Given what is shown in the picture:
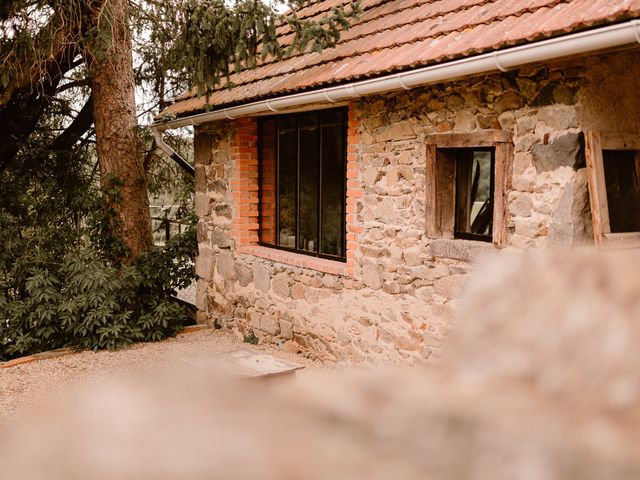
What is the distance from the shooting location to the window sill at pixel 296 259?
6.38 m

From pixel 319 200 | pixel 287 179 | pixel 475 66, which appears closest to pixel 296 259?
pixel 319 200

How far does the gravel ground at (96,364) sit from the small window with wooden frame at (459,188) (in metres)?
1.83

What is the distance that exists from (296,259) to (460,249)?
229cm

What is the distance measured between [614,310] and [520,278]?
0.19 m

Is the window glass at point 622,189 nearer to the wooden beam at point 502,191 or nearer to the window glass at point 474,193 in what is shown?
the wooden beam at point 502,191

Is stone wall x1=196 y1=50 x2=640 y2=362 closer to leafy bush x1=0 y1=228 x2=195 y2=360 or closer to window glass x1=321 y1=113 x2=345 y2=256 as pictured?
window glass x1=321 y1=113 x2=345 y2=256

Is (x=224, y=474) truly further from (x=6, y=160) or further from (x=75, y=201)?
(x=6, y=160)

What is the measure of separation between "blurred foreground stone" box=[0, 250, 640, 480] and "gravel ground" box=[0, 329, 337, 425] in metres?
4.86

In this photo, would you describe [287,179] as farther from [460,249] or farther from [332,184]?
[460,249]

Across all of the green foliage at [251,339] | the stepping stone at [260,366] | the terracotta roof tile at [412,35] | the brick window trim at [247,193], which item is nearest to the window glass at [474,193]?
the terracotta roof tile at [412,35]

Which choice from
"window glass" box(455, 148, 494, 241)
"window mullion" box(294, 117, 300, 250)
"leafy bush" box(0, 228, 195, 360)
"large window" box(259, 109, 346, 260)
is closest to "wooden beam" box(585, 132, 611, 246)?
"window glass" box(455, 148, 494, 241)

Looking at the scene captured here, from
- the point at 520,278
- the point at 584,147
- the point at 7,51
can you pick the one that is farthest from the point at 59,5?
the point at 520,278

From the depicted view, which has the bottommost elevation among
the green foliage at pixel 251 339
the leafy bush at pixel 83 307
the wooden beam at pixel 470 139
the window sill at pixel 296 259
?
the green foliage at pixel 251 339

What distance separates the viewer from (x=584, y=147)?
4.23m
